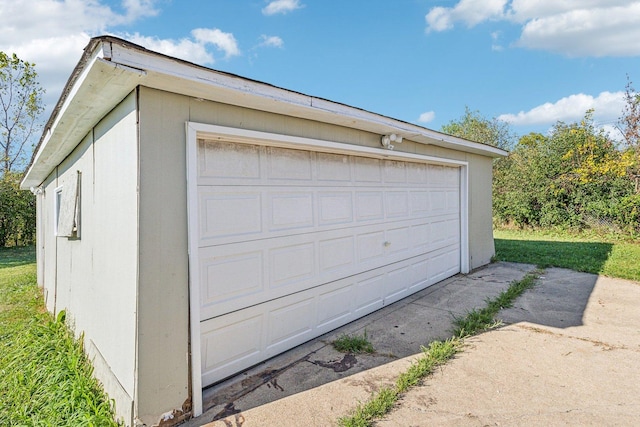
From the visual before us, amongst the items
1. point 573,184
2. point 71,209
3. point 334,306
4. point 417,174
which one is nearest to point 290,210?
point 334,306

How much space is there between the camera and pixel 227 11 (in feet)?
18.8

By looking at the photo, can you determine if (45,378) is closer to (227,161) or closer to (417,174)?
(227,161)

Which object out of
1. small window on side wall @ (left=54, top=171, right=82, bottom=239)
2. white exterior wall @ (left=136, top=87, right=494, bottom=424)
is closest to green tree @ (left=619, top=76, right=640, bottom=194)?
white exterior wall @ (left=136, top=87, right=494, bottom=424)

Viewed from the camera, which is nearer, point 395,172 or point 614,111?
point 395,172

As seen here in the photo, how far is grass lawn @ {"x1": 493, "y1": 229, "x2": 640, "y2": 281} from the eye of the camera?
24.0ft

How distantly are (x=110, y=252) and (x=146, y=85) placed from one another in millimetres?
1378

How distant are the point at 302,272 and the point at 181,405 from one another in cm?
169

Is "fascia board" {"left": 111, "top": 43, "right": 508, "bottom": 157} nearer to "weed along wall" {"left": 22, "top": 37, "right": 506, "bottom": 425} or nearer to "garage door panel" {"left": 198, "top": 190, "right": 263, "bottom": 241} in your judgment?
"weed along wall" {"left": 22, "top": 37, "right": 506, "bottom": 425}

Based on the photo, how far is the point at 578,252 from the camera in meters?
9.07

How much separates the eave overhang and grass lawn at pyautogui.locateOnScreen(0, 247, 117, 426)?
2258mm

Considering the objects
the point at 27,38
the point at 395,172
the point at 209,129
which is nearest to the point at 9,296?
the point at 209,129

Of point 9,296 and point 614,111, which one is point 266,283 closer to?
point 9,296

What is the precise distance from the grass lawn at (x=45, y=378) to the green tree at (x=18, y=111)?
1918 centimetres

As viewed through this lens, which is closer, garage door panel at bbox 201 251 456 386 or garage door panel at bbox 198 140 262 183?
garage door panel at bbox 198 140 262 183
